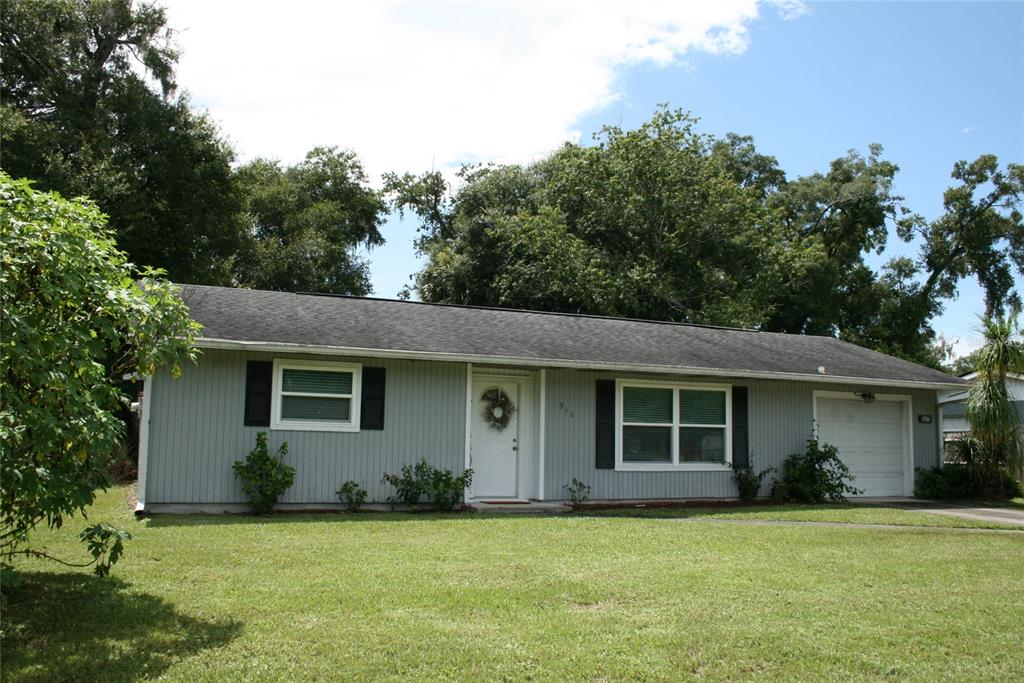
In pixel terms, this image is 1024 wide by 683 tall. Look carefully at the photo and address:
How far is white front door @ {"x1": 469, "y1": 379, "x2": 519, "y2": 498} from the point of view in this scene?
13.4 m

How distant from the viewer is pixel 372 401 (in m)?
12.2

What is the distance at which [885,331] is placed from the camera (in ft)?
112

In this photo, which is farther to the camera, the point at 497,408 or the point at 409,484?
the point at 497,408

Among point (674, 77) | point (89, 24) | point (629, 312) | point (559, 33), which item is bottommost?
point (629, 312)

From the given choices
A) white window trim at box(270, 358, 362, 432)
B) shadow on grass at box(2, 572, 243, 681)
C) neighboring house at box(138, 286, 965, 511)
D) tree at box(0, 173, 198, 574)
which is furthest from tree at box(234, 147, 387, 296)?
shadow on grass at box(2, 572, 243, 681)

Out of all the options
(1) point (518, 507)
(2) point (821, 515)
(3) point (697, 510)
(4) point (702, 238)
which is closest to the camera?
(2) point (821, 515)

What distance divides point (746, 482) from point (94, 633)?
1139 centimetres

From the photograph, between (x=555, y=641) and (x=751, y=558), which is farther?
(x=751, y=558)

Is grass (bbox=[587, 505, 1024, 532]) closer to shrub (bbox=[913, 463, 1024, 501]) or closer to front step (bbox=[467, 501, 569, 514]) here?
front step (bbox=[467, 501, 569, 514])

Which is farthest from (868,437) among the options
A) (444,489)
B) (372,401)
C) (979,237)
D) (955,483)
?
(979,237)

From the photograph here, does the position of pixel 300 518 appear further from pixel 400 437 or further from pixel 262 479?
pixel 400 437

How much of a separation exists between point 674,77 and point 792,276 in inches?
436

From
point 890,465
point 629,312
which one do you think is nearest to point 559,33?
point 890,465

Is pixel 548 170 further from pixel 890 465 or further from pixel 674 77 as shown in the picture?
pixel 890 465
